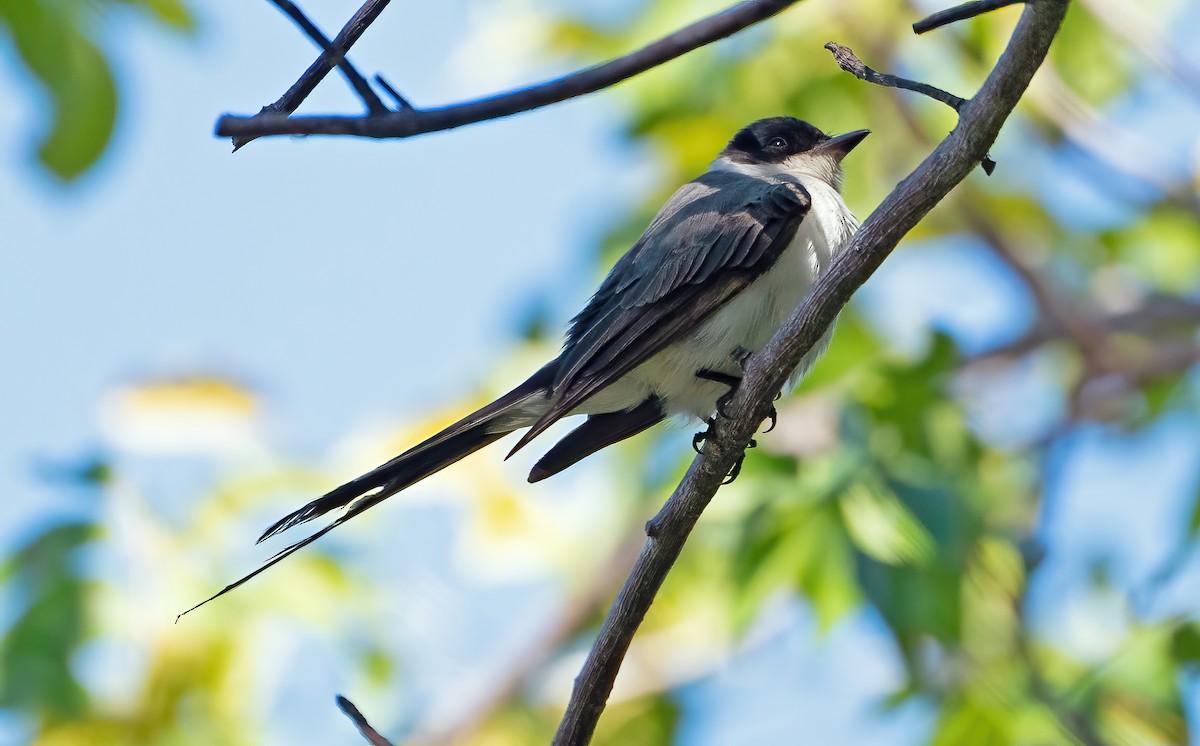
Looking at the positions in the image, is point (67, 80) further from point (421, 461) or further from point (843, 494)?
point (843, 494)

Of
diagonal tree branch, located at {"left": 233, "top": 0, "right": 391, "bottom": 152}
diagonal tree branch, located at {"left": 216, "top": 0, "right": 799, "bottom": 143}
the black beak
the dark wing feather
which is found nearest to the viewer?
diagonal tree branch, located at {"left": 216, "top": 0, "right": 799, "bottom": 143}

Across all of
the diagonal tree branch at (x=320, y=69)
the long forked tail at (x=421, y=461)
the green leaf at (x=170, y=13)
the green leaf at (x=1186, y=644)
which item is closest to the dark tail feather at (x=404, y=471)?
the long forked tail at (x=421, y=461)

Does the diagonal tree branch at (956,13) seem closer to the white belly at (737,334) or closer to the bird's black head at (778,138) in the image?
the white belly at (737,334)

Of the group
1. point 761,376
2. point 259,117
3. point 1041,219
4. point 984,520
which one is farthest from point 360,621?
point 1041,219

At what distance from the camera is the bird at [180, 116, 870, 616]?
421cm

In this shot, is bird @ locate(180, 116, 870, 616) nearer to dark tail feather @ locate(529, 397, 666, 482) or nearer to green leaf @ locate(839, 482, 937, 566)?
dark tail feather @ locate(529, 397, 666, 482)

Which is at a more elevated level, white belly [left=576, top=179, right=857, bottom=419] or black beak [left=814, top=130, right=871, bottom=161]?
black beak [left=814, top=130, right=871, bottom=161]

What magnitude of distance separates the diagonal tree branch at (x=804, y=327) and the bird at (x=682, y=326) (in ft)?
2.57

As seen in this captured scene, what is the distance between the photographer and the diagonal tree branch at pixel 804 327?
2688 millimetres

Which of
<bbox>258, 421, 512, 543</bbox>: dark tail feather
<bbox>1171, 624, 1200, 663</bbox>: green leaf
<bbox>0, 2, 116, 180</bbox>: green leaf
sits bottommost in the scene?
<bbox>1171, 624, 1200, 663</bbox>: green leaf

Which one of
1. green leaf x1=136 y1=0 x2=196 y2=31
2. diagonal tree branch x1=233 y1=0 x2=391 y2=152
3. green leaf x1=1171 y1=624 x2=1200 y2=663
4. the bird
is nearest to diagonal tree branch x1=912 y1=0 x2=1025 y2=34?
diagonal tree branch x1=233 y1=0 x2=391 y2=152

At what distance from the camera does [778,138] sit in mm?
5590

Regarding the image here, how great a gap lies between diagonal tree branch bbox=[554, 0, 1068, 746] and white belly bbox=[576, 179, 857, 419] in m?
0.98

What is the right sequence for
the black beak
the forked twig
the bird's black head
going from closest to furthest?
the forked twig, the black beak, the bird's black head
